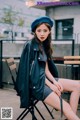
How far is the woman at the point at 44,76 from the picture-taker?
144 inches

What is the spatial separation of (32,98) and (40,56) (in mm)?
507

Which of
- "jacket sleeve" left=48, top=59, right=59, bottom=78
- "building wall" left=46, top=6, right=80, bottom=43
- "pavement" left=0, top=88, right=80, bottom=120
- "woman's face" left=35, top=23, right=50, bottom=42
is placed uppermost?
"building wall" left=46, top=6, right=80, bottom=43

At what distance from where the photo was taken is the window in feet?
94.1

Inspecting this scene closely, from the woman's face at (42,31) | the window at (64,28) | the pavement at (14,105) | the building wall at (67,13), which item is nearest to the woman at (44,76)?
the woman's face at (42,31)

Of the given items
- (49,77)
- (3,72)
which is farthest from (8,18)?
(49,77)

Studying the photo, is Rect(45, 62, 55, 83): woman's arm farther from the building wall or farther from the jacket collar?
the building wall

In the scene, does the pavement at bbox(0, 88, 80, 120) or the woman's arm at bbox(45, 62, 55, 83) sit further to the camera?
the pavement at bbox(0, 88, 80, 120)

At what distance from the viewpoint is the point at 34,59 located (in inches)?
149

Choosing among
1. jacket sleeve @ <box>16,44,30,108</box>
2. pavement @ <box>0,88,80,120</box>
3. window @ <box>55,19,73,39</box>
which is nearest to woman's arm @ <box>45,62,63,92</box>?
jacket sleeve @ <box>16,44,30,108</box>

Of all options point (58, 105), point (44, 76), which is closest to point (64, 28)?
point (44, 76)

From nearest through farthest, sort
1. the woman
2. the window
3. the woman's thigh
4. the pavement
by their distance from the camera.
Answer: the woman, the woman's thigh, the pavement, the window

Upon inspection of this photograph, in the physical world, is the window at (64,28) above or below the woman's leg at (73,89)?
above

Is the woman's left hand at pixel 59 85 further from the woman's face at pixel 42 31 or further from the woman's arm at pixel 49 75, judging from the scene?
the woman's face at pixel 42 31

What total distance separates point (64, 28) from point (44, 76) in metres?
25.8
